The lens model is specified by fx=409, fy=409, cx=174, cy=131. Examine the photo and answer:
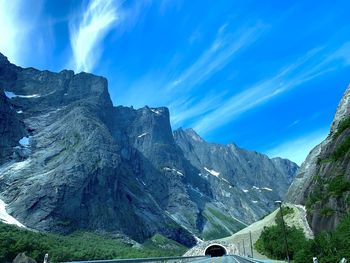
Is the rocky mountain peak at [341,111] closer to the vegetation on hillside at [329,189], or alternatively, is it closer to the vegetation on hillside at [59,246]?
the vegetation on hillside at [329,189]

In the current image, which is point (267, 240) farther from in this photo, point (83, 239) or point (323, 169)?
point (83, 239)

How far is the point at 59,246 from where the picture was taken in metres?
153

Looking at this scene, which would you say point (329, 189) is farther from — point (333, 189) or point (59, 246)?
point (59, 246)

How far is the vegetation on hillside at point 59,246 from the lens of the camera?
122537 mm

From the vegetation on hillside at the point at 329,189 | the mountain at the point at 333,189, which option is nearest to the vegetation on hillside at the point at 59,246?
the vegetation on hillside at the point at 329,189

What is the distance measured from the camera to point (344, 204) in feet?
219

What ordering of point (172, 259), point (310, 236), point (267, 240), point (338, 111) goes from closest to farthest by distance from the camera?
point (172, 259) → point (310, 236) → point (267, 240) → point (338, 111)

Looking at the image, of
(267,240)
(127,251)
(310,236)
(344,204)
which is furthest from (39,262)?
(344,204)

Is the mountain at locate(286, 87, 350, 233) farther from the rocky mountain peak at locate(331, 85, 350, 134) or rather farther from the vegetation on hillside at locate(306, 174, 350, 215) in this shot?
the rocky mountain peak at locate(331, 85, 350, 134)

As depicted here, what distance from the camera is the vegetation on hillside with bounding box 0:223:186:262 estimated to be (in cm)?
12254

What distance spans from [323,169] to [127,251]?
113 metres

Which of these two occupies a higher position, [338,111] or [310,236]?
[338,111]

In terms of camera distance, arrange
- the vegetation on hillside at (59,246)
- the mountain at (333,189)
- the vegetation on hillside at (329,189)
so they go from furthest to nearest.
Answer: the vegetation on hillside at (59,246)
the vegetation on hillside at (329,189)
the mountain at (333,189)

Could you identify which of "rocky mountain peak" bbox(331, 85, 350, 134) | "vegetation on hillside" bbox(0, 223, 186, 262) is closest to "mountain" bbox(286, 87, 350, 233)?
"rocky mountain peak" bbox(331, 85, 350, 134)
